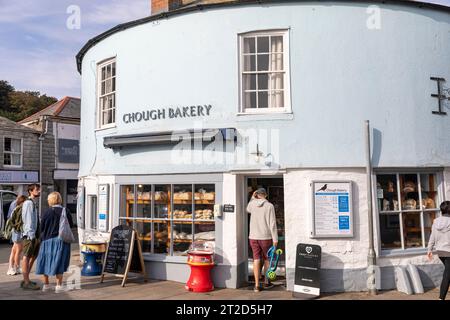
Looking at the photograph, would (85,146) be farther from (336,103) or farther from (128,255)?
(336,103)

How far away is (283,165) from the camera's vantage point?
8039mm

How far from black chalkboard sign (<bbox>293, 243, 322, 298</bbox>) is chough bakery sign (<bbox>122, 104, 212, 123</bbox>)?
10.9 feet

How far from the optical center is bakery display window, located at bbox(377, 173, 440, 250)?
8.16m

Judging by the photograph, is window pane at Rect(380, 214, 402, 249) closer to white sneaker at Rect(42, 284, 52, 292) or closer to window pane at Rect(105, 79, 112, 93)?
white sneaker at Rect(42, 284, 52, 292)

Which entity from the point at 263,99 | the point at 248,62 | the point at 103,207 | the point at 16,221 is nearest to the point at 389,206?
the point at 263,99

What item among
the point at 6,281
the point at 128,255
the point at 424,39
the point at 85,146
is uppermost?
the point at 424,39

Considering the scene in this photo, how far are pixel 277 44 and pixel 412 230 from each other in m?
4.68

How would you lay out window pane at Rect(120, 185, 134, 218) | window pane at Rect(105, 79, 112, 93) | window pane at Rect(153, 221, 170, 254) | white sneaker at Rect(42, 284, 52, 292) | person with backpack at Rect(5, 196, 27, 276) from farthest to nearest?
window pane at Rect(105, 79, 112, 93) → window pane at Rect(120, 185, 134, 218) → window pane at Rect(153, 221, 170, 254) → person with backpack at Rect(5, 196, 27, 276) → white sneaker at Rect(42, 284, 52, 292)

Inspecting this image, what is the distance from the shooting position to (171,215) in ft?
29.0

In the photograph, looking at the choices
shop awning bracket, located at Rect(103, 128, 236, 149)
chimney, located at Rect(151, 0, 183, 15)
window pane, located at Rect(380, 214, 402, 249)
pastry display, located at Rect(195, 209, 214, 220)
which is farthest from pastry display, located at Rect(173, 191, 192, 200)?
chimney, located at Rect(151, 0, 183, 15)

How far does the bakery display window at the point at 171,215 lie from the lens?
28.1 feet

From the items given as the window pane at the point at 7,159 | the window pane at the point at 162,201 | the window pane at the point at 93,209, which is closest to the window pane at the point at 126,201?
the window pane at the point at 162,201

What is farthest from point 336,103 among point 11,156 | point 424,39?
point 11,156

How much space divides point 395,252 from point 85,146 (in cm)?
796
